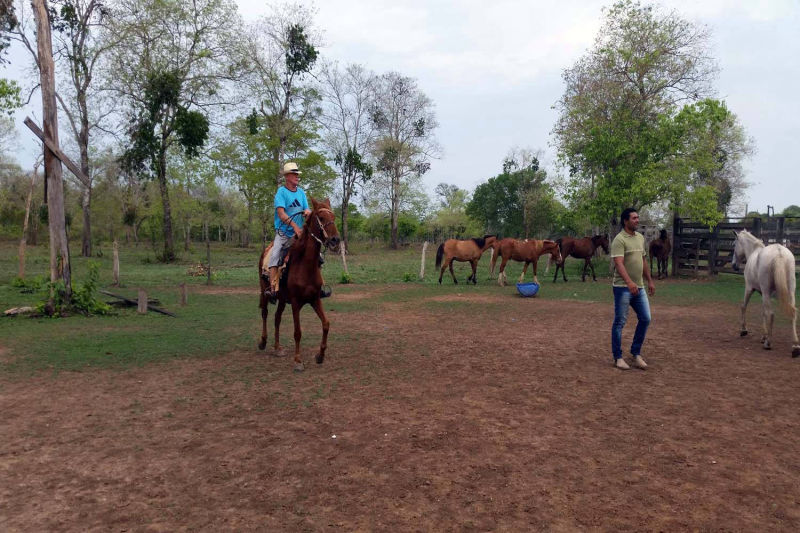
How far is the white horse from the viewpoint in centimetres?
768

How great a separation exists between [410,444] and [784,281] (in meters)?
7.09

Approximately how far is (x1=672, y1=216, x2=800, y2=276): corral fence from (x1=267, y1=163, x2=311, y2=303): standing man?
1884 cm

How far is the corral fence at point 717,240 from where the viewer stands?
63.7ft

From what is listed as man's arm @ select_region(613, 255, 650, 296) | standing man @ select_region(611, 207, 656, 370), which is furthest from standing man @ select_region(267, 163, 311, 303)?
standing man @ select_region(611, 207, 656, 370)

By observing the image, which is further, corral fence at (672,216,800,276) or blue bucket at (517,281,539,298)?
corral fence at (672,216,800,276)

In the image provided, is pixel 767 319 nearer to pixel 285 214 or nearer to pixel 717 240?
pixel 285 214

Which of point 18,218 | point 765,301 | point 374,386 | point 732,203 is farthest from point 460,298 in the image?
point 18,218

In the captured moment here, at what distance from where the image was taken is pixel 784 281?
7742 mm

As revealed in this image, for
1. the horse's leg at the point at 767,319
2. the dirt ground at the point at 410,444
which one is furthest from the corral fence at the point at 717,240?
the dirt ground at the point at 410,444

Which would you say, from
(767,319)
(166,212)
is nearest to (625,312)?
(767,319)

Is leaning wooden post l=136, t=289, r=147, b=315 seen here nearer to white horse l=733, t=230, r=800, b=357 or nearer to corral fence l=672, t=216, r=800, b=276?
white horse l=733, t=230, r=800, b=357

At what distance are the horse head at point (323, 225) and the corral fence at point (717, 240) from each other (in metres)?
18.8

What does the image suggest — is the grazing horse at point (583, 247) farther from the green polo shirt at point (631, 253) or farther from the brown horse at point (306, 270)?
the brown horse at point (306, 270)

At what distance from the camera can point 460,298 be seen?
15.1 metres
